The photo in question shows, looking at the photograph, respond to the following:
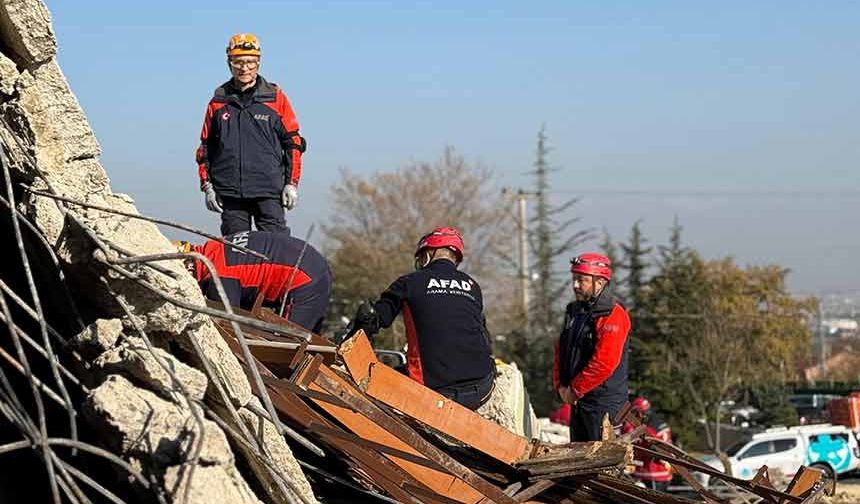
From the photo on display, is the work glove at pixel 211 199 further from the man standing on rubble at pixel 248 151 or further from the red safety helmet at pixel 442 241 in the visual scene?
the red safety helmet at pixel 442 241

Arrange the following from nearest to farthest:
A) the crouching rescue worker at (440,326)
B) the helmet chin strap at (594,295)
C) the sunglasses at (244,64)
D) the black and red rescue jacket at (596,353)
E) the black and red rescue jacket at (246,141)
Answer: the crouching rescue worker at (440,326)
the sunglasses at (244,64)
the black and red rescue jacket at (246,141)
the black and red rescue jacket at (596,353)
the helmet chin strap at (594,295)

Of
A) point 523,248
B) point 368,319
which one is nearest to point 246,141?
point 368,319

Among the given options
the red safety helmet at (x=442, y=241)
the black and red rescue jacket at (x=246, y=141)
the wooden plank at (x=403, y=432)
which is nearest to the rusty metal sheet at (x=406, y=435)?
the wooden plank at (x=403, y=432)

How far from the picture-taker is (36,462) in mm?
5215

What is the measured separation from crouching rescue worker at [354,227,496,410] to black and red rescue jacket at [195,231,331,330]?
0.90ft

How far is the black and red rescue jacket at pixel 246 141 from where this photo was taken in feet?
26.8

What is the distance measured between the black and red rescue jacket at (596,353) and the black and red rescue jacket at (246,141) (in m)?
2.12

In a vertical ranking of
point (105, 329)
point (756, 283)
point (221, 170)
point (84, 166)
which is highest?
point (756, 283)

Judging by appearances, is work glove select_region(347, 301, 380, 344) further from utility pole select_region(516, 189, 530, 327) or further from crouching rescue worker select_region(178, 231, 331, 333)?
utility pole select_region(516, 189, 530, 327)

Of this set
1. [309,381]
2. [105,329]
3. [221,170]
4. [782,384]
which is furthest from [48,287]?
[782,384]

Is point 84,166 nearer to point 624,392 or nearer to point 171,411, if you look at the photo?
point 171,411

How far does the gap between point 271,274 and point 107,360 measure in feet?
8.58

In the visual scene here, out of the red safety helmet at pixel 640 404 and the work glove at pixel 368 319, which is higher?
the work glove at pixel 368 319

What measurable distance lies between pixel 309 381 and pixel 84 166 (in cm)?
153
